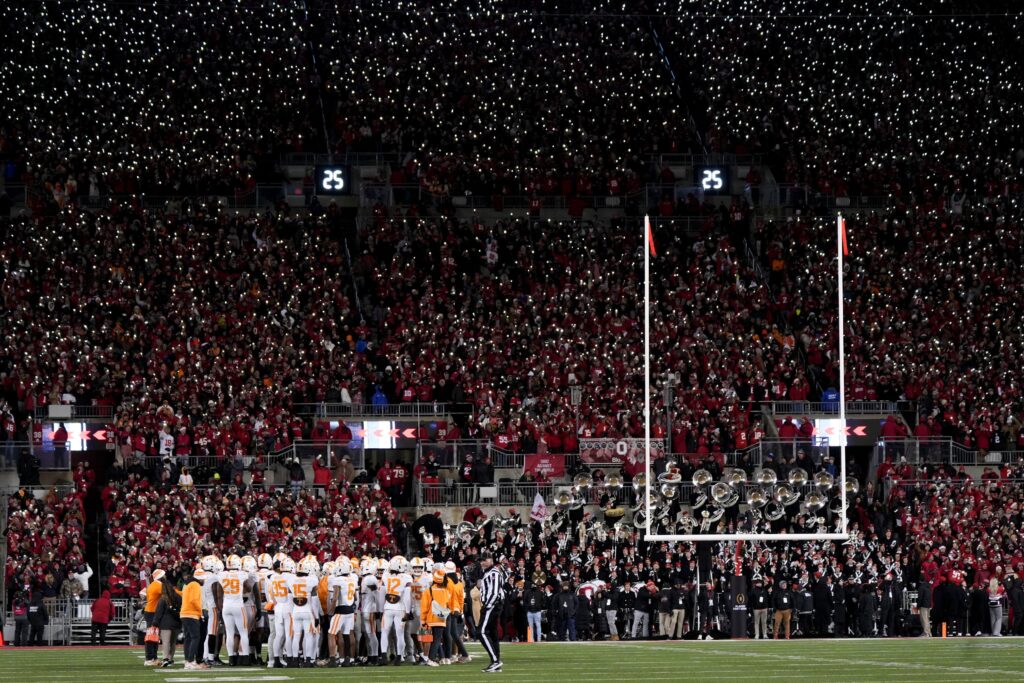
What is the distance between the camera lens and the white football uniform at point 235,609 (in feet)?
58.6

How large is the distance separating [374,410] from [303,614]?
460 inches

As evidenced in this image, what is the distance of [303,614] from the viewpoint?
58.5 ft

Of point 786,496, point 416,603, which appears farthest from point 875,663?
point 786,496

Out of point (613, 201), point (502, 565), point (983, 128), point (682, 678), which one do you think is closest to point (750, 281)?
point (613, 201)

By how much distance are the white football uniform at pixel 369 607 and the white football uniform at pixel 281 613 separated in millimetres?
848

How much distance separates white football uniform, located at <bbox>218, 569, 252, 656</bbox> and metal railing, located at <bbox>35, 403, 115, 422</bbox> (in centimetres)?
1092

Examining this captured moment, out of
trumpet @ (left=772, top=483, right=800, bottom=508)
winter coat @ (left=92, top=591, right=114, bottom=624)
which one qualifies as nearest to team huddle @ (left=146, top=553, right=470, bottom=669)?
winter coat @ (left=92, top=591, right=114, bottom=624)

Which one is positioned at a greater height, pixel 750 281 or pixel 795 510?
pixel 750 281

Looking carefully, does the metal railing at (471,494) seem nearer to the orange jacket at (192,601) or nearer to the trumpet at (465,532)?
the trumpet at (465,532)

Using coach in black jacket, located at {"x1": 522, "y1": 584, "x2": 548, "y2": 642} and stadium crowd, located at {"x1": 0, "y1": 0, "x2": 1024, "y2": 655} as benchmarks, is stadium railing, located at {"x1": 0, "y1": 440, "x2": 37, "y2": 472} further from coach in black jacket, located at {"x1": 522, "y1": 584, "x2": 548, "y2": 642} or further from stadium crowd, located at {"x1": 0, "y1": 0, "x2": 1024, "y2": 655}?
coach in black jacket, located at {"x1": 522, "y1": 584, "x2": 548, "y2": 642}

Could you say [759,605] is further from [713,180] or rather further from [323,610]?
[713,180]

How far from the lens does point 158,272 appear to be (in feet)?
102

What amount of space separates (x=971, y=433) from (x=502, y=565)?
9652 millimetres

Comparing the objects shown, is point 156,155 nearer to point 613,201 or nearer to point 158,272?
point 158,272
